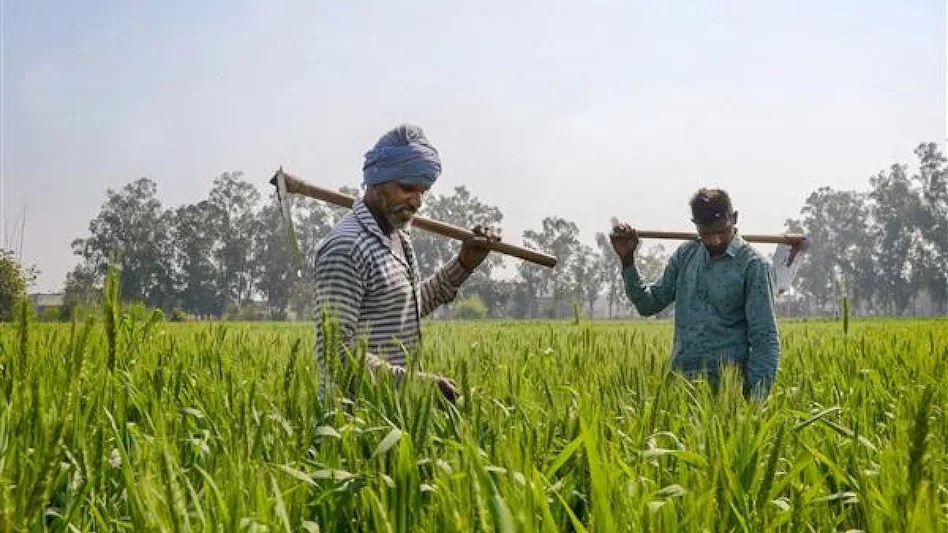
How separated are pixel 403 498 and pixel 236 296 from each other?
10125cm

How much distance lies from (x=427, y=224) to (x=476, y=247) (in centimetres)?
32

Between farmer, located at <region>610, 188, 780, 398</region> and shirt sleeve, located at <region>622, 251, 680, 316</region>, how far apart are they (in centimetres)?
3

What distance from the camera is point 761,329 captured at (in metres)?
4.25

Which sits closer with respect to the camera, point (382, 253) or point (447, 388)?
point (447, 388)

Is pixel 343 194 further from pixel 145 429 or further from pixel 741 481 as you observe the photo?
pixel 741 481

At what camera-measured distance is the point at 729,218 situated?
4.34m

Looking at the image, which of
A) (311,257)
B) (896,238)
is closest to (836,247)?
(896,238)

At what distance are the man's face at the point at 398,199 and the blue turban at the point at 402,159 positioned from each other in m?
0.03

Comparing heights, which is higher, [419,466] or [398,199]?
[398,199]

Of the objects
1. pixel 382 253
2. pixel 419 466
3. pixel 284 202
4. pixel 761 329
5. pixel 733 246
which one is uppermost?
pixel 284 202

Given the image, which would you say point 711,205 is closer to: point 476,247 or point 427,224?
point 476,247

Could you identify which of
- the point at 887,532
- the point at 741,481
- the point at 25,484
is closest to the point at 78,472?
the point at 25,484

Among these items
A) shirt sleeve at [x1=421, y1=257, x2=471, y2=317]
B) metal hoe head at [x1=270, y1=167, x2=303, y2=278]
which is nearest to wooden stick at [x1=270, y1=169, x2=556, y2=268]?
metal hoe head at [x1=270, y1=167, x2=303, y2=278]

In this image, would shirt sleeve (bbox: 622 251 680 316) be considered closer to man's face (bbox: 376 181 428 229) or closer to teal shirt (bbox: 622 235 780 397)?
teal shirt (bbox: 622 235 780 397)
